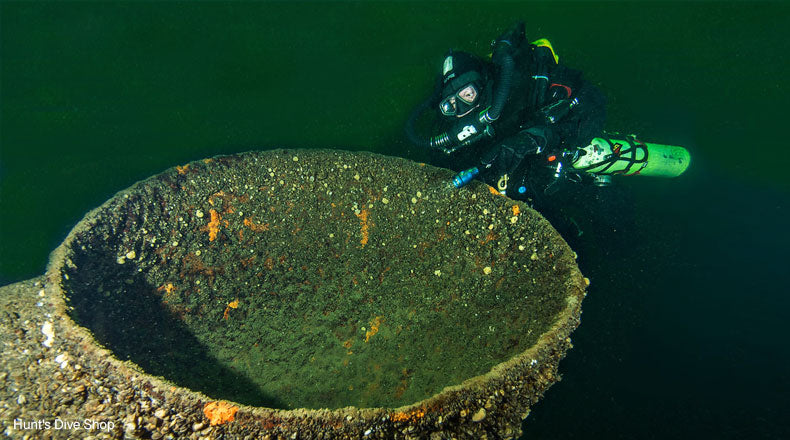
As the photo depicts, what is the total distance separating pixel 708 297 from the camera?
193 inches

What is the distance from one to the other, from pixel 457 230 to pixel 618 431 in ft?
9.63

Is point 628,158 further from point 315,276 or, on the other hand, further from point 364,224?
point 315,276

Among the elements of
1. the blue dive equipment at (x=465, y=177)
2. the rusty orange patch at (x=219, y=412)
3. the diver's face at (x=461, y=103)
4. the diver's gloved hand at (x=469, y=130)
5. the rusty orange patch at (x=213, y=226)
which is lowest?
the rusty orange patch at (x=219, y=412)

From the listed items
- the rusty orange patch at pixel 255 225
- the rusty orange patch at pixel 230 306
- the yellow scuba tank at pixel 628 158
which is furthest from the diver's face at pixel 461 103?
the rusty orange patch at pixel 230 306

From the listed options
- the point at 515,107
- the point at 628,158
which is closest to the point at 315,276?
the point at 515,107

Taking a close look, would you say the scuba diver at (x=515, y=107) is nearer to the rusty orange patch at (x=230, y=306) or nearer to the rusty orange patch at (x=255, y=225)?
the rusty orange patch at (x=255, y=225)

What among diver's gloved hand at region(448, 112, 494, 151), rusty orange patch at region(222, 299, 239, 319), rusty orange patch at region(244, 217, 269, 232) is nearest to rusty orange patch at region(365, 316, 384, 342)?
rusty orange patch at region(222, 299, 239, 319)

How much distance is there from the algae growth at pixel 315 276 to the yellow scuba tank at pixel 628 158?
77.5 inches

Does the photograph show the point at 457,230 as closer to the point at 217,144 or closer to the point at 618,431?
the point at 618,431

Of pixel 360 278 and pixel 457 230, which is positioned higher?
pixel 457 230

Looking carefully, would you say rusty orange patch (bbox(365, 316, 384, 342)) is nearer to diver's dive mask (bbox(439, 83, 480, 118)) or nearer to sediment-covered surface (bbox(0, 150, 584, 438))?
sediment-covered surface (bbox(0, 150, 584, 438))

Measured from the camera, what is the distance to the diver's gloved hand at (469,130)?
3.27m

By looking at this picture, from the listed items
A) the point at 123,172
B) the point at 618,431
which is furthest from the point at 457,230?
the point at 123,172

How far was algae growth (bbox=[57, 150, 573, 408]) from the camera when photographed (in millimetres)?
2832
